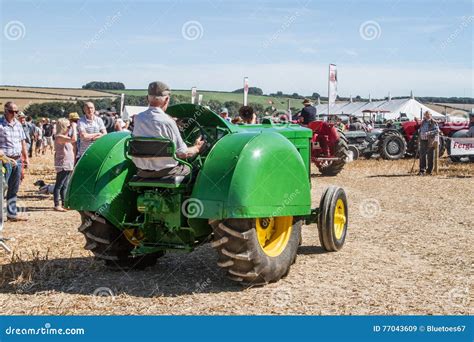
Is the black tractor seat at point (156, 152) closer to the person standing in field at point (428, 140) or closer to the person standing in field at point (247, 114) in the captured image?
the person standing in field at point (247, 114)

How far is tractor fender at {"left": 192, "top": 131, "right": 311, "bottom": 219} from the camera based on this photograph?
17.1 feet

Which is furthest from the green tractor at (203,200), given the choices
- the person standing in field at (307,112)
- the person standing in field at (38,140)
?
the person standing in field at (38,140)

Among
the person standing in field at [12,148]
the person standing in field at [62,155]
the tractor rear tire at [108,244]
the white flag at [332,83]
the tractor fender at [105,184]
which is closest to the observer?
the tractor fender at [105,184]

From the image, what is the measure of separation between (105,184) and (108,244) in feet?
2.01

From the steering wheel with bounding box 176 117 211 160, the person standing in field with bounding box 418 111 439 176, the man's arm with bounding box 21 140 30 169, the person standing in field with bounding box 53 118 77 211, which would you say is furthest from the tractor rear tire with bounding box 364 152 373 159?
the steering wheel with bounding box 176 117 211 160

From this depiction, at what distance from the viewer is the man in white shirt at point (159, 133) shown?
5.53 metres

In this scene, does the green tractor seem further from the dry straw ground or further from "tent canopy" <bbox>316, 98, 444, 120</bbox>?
"tent canopy" <bbox>316, 98, 444, 120</bbox>

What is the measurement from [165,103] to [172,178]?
69cm

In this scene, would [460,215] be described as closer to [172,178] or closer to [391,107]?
[172,178]

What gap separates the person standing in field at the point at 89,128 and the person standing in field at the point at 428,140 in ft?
31.8

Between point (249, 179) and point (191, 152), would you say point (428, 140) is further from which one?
point (249, 179)

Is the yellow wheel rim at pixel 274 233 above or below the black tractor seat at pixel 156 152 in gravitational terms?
below

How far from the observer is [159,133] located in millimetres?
5527

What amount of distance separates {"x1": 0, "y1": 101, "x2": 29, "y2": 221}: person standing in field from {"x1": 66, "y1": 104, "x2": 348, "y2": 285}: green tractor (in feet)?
12.0
